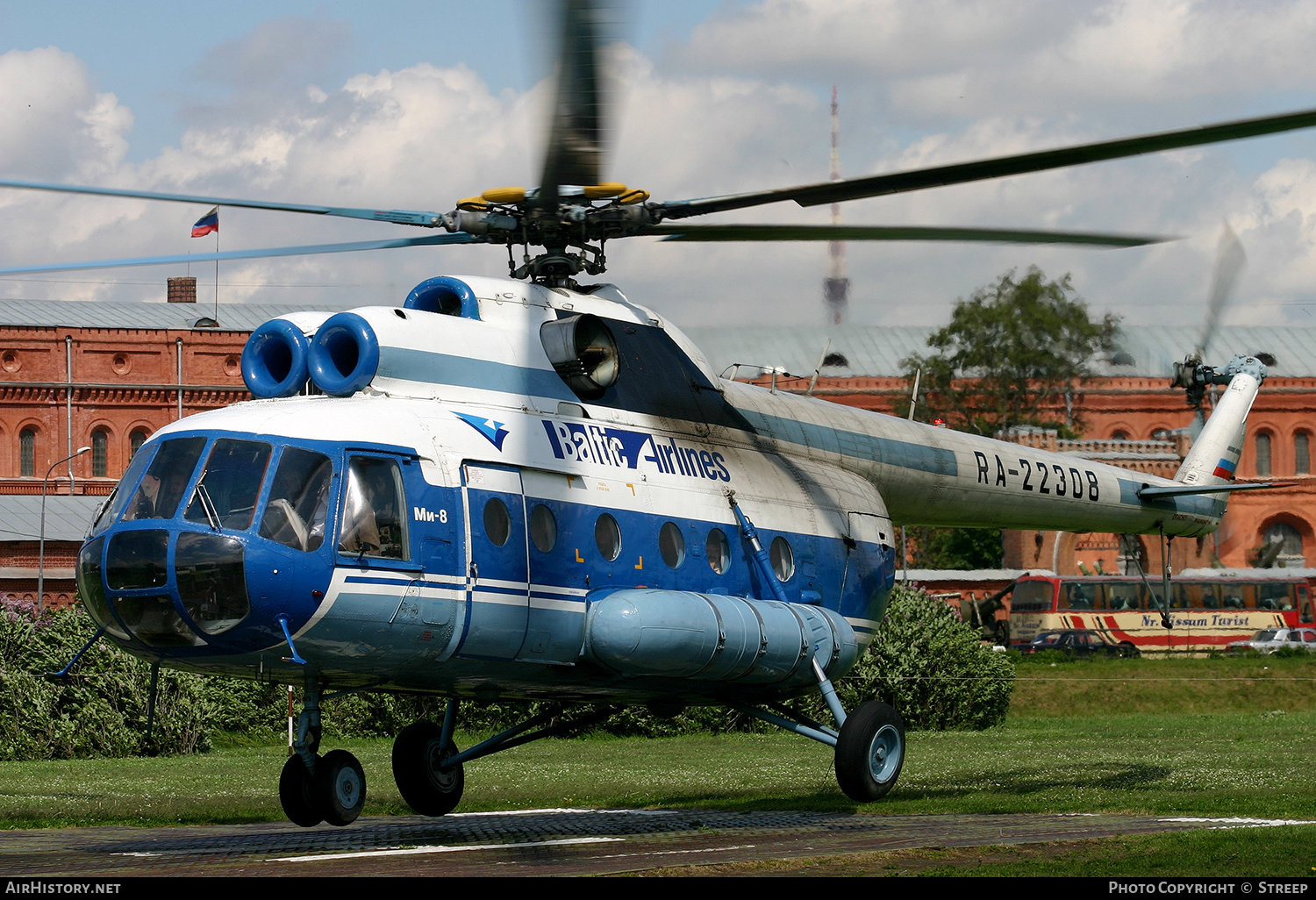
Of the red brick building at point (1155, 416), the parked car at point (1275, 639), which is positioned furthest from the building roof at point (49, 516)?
the parked car at point (1275, 639)

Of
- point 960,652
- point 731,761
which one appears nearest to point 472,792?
point 731,761

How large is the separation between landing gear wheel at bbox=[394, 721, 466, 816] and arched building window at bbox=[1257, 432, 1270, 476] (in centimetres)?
7856

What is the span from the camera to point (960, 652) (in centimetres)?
3072

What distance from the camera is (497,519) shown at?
37.4ft

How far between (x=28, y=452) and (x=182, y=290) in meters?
17.1

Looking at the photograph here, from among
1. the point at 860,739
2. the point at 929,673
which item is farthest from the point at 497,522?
the point at 929,673

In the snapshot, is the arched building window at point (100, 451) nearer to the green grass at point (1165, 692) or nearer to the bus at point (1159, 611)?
the bus at point (1159, 611)

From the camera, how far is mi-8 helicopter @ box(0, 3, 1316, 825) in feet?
33.3

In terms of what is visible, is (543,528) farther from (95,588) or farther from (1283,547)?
(1283,547)

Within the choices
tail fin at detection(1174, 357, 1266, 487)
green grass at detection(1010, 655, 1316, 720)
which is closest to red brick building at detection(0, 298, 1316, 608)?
green grass at detection(1010, 655, 1316, 720)

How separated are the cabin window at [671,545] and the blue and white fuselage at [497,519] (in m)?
0.02

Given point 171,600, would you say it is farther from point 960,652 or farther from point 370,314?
point 960,652

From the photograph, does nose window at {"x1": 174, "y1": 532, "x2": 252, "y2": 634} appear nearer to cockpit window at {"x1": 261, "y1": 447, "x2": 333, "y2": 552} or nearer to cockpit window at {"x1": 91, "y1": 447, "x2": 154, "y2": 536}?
cockpit window at {"x1": 261, "y1": 447, "x2": 333, "y2": 552}

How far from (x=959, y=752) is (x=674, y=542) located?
11.3 m
